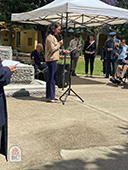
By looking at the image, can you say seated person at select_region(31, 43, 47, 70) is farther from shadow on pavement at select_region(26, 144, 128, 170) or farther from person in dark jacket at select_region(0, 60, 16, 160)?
person in dark jacket at select_region(0, 60, 16, 160)

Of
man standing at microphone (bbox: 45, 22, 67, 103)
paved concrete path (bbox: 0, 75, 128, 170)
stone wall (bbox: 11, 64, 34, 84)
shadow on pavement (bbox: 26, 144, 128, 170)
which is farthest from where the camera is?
stone wall (bbox: 11, 64, 34, 84)

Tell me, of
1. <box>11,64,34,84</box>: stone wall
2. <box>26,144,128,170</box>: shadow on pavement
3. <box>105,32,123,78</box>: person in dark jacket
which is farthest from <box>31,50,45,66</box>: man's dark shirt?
<box>26,144,128,170</box>: shadow on pavement

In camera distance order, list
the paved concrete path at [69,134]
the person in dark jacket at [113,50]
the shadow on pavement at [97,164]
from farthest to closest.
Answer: the person in dark jacket at [113,50] < the paved concrete path at [69,134] < the shadow on pavement at [97,164]

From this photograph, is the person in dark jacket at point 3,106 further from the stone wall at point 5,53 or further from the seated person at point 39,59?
the seated person at point 39,59

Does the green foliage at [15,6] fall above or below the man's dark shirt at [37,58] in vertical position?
above

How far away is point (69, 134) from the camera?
4.37 meters

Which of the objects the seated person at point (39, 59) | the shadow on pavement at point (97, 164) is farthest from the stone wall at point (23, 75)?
the shadow on pavement at point (97, 164)

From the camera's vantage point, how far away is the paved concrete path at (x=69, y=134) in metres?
3.38

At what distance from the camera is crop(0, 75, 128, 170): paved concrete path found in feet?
11.1

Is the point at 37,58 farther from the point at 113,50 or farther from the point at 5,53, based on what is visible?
the point at 113,50

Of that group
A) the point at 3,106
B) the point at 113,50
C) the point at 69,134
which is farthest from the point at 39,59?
the point at 3,106

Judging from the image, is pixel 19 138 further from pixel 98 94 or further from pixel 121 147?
pixel 98 94

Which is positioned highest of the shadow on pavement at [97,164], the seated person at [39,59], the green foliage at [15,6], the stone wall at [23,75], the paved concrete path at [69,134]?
the green foliage at [15,6]

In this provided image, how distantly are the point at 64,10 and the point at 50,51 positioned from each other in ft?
6.49
